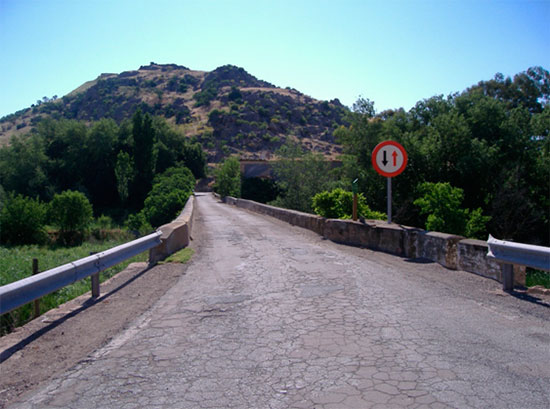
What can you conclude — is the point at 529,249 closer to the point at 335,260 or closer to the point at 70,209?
the point at 335,260

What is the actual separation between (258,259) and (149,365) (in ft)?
19.2

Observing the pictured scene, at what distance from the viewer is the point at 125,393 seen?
3.60 meters

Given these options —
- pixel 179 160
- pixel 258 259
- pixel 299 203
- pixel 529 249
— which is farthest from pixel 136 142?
pixel 529 249

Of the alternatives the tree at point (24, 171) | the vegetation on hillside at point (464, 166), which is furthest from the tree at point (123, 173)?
the vegetation on hillside at point (464, 166)

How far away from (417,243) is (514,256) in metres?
3.21

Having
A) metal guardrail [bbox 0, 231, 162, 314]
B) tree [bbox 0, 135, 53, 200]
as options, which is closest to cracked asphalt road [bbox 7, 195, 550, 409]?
metal guardrail [bbox 0, 231, 162, 314]

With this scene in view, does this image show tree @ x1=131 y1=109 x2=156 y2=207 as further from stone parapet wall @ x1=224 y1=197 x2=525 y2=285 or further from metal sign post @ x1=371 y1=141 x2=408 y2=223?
metal sign post @ x1=371 y1=141 x2=408 y2=223

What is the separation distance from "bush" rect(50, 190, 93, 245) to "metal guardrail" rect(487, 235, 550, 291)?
4577 cm

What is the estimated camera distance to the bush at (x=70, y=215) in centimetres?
4562

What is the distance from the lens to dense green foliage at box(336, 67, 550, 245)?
58.1 ft

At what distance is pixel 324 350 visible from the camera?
14.3 feet

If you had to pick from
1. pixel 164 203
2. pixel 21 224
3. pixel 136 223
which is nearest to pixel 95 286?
pixel 164 203

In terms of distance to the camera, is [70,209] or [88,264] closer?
[88,264]

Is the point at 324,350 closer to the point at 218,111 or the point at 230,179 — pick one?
the point at 230,179
